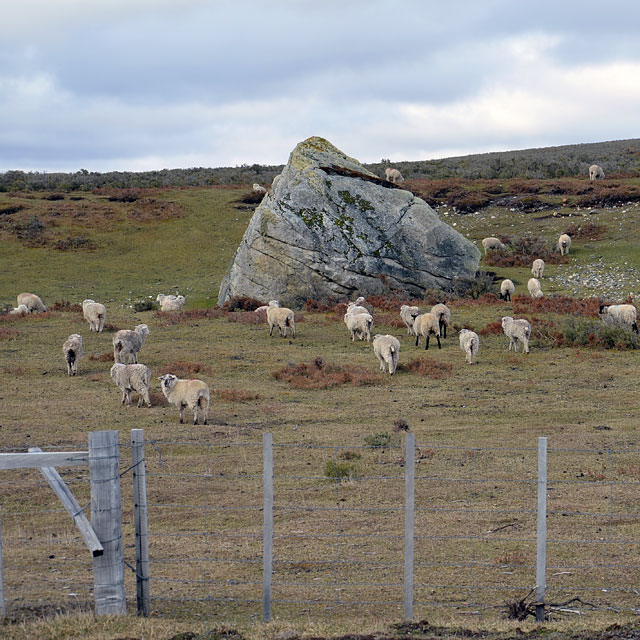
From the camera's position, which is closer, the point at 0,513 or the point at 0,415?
the point at 0,513

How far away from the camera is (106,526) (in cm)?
759

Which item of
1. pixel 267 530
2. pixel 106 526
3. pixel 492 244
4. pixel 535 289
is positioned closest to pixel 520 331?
pixel 535 289

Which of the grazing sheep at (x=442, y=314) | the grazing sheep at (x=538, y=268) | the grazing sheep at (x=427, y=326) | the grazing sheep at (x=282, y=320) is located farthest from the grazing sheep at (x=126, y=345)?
the grazing sheep at (x=538, y=268)

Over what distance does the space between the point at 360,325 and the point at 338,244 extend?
8678 millimetres

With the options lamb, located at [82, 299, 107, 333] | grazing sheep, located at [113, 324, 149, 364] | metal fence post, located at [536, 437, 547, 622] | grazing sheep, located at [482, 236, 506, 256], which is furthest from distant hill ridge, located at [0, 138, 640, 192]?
metal fence post, located at [536, 437, 547, 622]

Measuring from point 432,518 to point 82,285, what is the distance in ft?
108

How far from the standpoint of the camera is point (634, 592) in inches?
341

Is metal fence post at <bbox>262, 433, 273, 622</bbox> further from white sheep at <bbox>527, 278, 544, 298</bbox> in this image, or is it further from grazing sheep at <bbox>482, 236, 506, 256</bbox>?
grazing sheep at <bbox>482, 236, 506, 256</bbox>

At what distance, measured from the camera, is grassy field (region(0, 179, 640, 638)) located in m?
8.82

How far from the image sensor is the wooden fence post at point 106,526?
7.59 m

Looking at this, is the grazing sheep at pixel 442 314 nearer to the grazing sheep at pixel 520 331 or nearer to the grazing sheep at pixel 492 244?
the grazing sheep at pixel 520 331

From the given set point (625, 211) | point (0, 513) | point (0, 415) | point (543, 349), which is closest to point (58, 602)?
point (0, 513)

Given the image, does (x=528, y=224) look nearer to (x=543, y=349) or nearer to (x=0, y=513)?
(x=543, y=349)

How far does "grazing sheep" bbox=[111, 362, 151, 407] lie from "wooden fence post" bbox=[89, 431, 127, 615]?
10945mm
